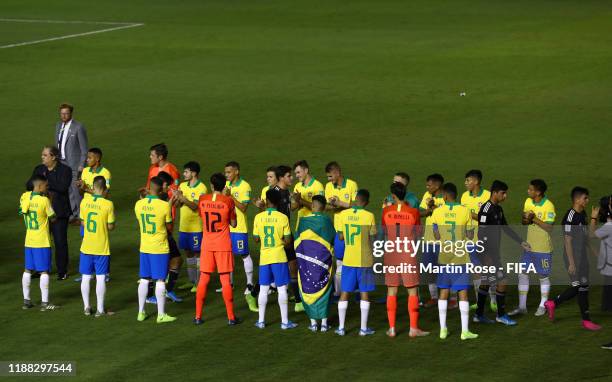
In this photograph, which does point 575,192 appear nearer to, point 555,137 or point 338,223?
point 338,223

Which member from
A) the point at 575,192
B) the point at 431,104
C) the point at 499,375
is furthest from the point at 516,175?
the point at 499,375

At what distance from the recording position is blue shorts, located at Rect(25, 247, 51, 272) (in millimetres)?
18703

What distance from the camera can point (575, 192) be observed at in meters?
17.6

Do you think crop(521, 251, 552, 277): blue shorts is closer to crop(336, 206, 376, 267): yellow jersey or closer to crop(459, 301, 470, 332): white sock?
crop(459, 301, 470, 332): white sock

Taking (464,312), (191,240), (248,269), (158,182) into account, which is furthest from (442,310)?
(191,240)

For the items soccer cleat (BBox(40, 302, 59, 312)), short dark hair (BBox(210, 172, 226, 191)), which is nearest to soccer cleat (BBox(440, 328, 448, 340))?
short dark hair (BBox(210, 172, 226, 191))

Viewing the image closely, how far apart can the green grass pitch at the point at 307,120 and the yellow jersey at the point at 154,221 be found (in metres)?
1.16

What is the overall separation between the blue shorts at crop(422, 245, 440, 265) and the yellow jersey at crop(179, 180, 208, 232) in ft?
12.1

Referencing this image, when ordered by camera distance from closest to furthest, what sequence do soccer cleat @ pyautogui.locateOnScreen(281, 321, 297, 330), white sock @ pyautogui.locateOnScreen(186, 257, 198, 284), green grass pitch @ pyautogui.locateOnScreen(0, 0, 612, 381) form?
green grass pitch @ pyautogui.locateOnScreen(0, 0, 612, 381), soccer cleat @ pyautogui.locateOnScreen(281, 321, 297, 330), white sock @ pyautogui.locateOnScreen(186, 257, 198, 284)

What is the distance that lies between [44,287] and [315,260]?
13.7 ft

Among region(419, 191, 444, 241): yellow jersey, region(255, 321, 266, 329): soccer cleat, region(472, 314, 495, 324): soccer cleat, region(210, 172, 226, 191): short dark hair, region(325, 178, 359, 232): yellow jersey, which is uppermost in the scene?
region(210, 172, 226, 191): short dark hair

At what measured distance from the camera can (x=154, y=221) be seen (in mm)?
17812

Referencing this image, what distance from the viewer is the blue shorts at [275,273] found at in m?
17.6

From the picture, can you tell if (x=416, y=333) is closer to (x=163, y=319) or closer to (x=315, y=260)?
(x=315, y=260)
